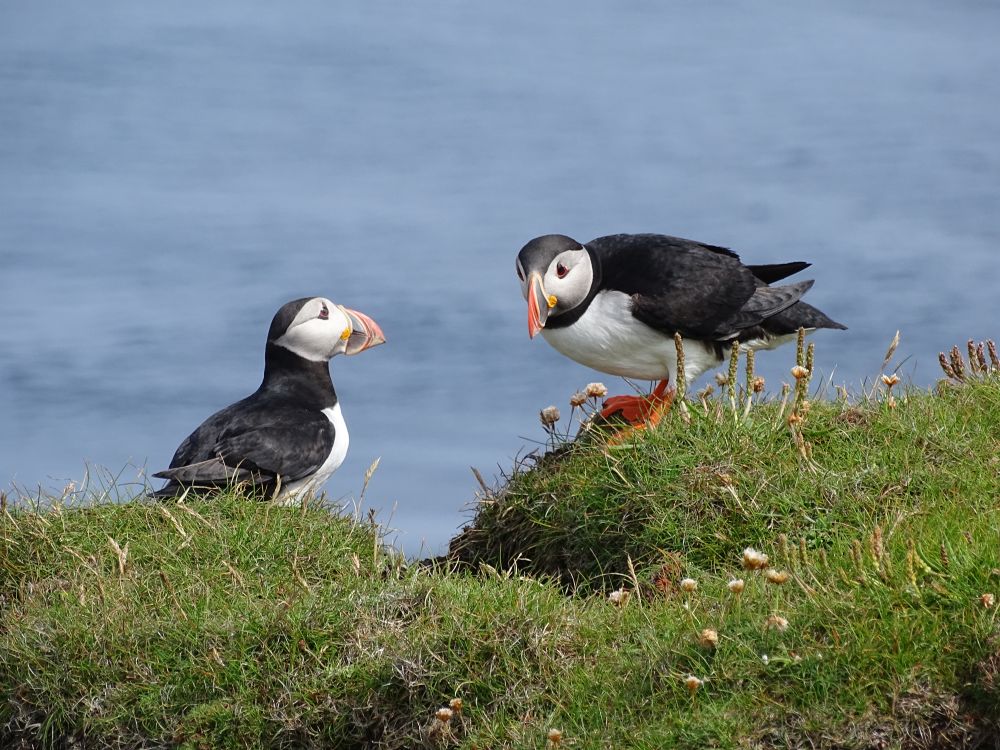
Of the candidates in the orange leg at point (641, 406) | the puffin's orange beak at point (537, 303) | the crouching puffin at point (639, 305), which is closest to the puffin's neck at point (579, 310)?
the crouching puffin at point (639, 305)

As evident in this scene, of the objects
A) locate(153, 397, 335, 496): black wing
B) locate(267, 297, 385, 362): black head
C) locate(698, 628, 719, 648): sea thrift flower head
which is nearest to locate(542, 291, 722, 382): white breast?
locate(267, 297, 385, 362): black head

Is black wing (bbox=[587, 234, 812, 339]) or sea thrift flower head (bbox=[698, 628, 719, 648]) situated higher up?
black wing (bbox=[587, 234, 812, 339])

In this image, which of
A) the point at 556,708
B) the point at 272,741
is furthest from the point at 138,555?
the point at 556,708

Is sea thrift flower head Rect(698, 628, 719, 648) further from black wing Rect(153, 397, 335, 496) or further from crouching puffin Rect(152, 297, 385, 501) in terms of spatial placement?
black wing Rect(153, 397, 335, 496)

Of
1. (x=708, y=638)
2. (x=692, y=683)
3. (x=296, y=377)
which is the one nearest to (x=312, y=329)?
(x=296, y=377)

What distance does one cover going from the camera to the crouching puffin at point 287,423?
25.8 ft

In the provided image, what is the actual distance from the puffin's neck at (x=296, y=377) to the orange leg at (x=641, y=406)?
1.81 meters

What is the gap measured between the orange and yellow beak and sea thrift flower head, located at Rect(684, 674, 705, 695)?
4.81 metres

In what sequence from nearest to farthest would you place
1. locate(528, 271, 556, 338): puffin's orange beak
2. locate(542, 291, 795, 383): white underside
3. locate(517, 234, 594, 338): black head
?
locate(528, 271, 556, 338): puffin's orange beak → locate(517, 234, 594, 338): black head → locate(542, 291, 795, 383): white underside

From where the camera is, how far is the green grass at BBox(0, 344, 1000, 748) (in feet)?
15.3

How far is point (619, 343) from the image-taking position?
8477 millimetres

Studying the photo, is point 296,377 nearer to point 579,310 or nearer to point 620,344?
point 579,310

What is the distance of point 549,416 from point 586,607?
2116 mm

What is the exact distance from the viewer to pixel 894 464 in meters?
6.88
